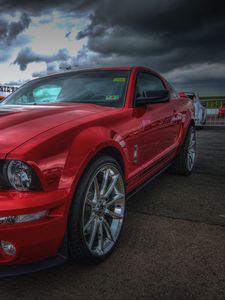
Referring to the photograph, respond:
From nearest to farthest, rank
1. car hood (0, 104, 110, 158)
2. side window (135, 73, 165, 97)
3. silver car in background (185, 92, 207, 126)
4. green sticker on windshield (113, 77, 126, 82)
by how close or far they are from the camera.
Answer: car hood (0, 104, 110, 158) < green sticker on windshield (113, 77, 126, 82) < side window (135, 73, 165, 97) < silver car in background (185, 92, 207, 126)

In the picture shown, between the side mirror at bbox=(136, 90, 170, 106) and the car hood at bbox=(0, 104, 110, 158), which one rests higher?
the side mirror at bbox=(136, 90, 170, 106)

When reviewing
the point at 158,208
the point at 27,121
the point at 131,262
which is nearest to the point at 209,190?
the point at 158,208

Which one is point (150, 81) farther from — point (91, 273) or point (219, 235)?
Result: point (91, 273)

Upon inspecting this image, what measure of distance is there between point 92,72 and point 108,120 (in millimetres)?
1060

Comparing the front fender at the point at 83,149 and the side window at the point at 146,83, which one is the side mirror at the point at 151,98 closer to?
the side window at the point at 146,83

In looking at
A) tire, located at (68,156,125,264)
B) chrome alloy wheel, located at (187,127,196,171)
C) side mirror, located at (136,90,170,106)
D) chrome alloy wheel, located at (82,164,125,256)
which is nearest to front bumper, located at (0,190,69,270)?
tire, located at (68,156,125,264)

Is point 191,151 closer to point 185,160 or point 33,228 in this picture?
point 185,160

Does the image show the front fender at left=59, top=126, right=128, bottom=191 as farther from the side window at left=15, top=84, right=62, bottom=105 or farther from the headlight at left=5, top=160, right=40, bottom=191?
the side window at left=15, top=84, right=62, bottom=105

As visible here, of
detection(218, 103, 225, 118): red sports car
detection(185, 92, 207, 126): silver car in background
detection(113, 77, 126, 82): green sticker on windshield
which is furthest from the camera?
detection(218, 103, 225, 118): red sports car

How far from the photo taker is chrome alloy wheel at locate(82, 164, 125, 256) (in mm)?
2047

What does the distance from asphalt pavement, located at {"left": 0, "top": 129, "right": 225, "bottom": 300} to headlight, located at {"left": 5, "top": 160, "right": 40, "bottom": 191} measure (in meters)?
0.63

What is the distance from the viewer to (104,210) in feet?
7.16

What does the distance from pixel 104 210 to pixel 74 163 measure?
54 cm

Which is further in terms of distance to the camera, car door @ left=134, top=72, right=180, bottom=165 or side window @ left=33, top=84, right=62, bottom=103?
side window @ left=33, top=84, right=62, bottom=103
